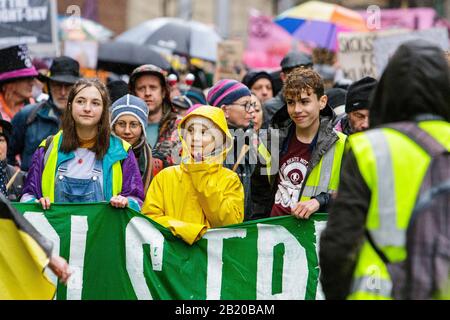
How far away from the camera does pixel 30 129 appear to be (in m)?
8.62

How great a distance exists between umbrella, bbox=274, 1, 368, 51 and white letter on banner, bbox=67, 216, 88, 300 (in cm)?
899

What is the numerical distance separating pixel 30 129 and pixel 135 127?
64.3 inches

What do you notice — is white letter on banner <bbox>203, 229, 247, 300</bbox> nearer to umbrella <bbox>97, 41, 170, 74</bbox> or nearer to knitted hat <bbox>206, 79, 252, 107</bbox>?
knitted hat <bbox>206, 79, 252, 107</bbox>

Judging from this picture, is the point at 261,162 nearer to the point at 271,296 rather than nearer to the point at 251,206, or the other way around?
the point at 251,206

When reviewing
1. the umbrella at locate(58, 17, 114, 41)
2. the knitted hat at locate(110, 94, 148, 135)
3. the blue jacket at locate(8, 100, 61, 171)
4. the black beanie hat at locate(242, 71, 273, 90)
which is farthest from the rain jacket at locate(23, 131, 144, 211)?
the umbrella at locate(58, 17, 114, 41)

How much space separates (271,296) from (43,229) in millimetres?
1516

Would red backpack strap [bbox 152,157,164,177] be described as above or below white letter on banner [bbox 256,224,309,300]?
above

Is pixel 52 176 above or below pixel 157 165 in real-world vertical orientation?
above

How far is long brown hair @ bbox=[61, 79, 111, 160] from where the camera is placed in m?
6.55

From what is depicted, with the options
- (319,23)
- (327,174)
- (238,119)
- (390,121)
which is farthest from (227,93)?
(319,23)

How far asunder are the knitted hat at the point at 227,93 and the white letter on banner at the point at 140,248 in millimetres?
1738

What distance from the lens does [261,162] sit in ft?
22.2

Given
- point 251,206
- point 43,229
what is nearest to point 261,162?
point 251,206

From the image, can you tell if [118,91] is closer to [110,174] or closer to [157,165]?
[157,165]
